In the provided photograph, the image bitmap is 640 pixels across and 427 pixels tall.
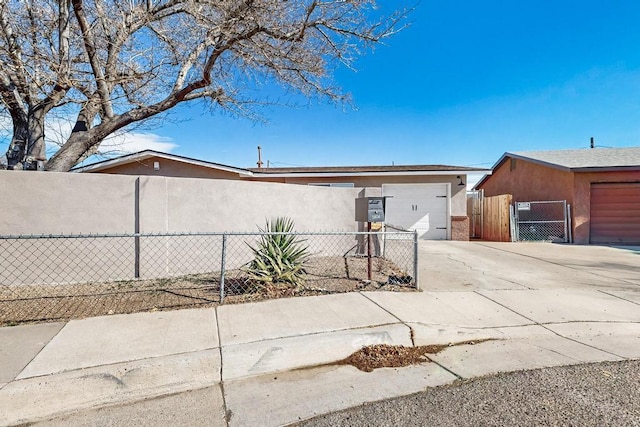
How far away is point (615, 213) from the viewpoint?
492 inches

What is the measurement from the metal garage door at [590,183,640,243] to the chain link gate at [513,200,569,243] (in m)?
0.98

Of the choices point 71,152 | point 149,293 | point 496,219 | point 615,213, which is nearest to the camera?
point 149,293

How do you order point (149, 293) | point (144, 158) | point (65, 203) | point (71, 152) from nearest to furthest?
point (149, 293)
point (65, 203)
point (71, 152)
point (144, 158)

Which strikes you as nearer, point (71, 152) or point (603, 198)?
point (71, 152)

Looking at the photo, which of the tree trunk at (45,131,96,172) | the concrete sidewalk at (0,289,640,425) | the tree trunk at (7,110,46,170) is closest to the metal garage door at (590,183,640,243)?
the concrete sidewalk at (0,289,640,425)

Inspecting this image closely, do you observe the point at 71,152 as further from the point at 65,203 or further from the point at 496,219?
the point at 496,219

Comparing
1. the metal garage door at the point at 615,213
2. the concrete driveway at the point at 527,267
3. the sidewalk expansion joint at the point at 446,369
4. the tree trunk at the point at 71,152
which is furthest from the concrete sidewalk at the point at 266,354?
the metal garage door at the point at 615,213

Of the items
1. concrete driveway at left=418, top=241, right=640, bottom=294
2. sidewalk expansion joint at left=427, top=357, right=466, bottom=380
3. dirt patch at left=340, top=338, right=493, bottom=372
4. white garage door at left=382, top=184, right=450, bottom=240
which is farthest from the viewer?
white garage door at left=382, top=184, right=450, bottom=240

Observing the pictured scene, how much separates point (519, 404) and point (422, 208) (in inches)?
442

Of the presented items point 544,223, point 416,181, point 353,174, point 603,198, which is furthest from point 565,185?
point 353,174

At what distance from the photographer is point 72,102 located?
7.07m

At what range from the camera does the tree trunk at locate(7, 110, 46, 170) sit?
22.2ft

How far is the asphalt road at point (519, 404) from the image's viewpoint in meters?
2.41

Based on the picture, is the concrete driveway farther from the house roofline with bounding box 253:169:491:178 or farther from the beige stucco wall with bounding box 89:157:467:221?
the house roofline with bounding box 253:169:491:178
